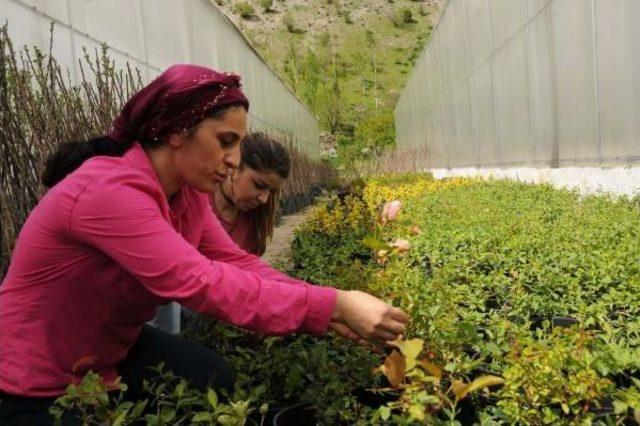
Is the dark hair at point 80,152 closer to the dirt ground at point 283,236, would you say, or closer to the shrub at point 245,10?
the dirt ground at point 283,236

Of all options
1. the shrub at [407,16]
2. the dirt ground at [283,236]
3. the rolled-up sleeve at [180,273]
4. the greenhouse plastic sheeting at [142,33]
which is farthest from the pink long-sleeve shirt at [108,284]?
the shrub at [407,16]

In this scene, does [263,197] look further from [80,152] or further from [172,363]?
[80,152]

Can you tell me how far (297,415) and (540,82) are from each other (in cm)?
770

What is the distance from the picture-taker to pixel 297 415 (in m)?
1.78

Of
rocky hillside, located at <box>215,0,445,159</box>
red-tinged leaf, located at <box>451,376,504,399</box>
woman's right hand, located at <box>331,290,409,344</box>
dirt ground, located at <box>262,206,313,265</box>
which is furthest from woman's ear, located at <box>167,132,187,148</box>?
rocky hillside, located at <box>215,0,445,159</box>

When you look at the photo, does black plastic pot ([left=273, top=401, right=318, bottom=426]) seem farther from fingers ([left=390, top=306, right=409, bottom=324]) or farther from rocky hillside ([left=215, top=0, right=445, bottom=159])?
rocky hillside ([left=215, top=0, right=445, bottom=159])

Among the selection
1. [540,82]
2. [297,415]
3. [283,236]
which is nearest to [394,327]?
[297,415]

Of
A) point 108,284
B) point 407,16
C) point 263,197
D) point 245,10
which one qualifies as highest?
point 245,10

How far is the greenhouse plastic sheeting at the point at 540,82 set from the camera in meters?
5.81

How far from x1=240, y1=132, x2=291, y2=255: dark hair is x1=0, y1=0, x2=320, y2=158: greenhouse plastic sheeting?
1768 mm

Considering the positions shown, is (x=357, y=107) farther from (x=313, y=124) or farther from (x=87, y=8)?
(x=87, y=8)

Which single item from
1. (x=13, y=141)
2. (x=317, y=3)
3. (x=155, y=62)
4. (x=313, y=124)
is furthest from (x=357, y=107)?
(x=13, y=141)

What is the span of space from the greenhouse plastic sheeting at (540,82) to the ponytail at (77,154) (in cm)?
490

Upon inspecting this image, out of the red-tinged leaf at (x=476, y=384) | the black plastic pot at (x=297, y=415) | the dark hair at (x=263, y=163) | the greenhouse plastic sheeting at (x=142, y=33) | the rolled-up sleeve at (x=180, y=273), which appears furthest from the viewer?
the greenhouse plastic sheeting at (x=142, y=33)
